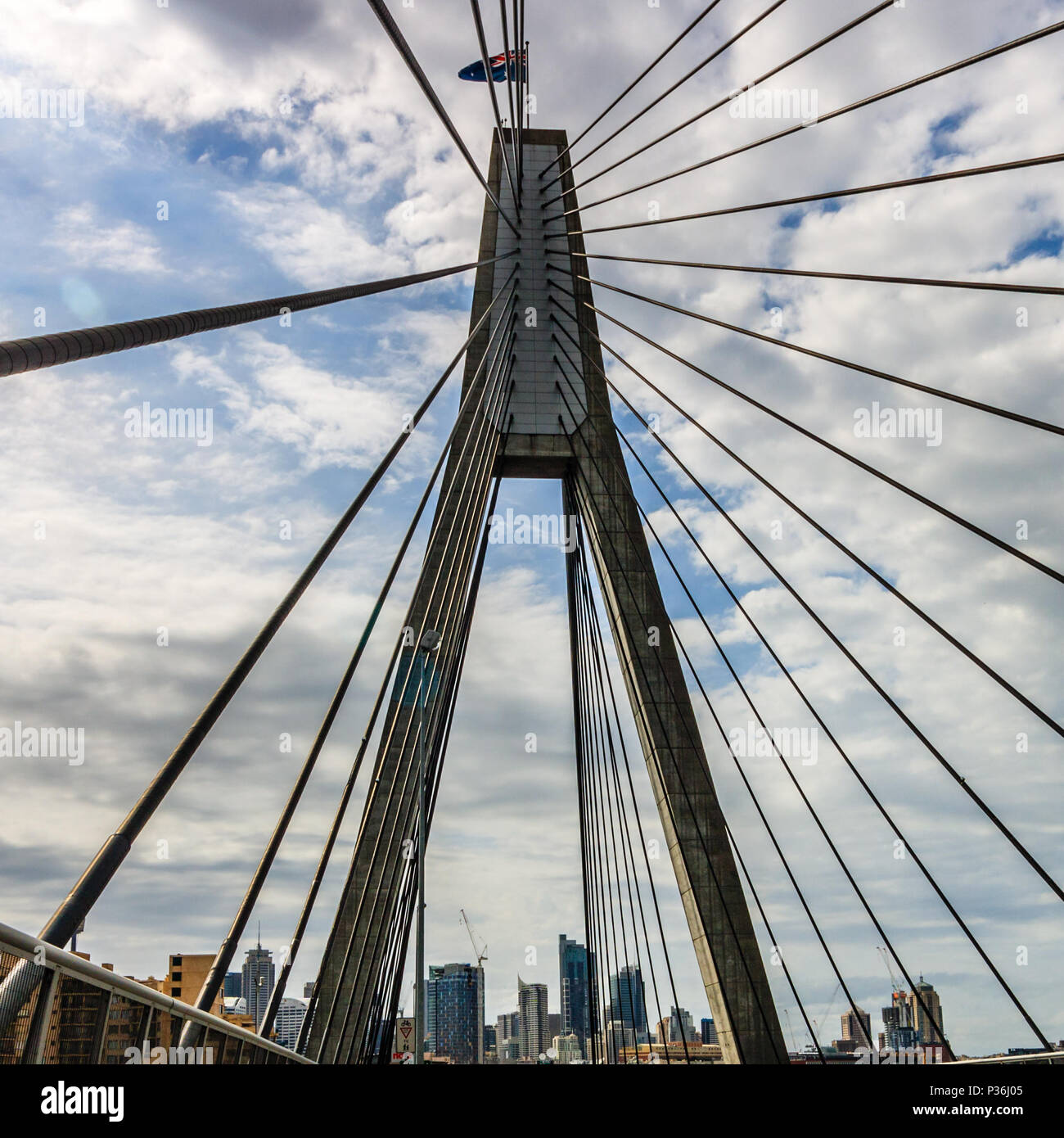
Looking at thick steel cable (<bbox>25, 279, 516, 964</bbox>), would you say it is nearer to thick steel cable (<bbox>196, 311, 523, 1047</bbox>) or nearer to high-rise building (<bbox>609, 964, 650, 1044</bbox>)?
thick steel cable (<bbox>196, 311, 523, 1047</bbox>)

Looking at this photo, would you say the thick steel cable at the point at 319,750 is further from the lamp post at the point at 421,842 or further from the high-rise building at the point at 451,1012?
the high-rise building at the point at 451,1012

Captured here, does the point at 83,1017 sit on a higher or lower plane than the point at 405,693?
lower

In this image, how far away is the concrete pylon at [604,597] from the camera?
632 inches

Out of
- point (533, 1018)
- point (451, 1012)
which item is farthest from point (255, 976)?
point (533, 1018)

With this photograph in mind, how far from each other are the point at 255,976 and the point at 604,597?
9785 centimetres

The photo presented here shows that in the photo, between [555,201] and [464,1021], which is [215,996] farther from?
[464,1021]

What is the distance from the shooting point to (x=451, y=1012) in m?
140

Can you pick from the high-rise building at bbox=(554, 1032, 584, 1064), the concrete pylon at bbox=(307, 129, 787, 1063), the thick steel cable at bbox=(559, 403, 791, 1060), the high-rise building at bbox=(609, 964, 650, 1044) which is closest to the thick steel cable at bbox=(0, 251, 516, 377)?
the concrete pylon at bbox=(307, 129, 787, 1063)

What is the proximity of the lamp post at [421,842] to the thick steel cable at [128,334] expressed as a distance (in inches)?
259

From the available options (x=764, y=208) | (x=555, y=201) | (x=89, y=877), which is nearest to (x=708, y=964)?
(x=764, y=208)

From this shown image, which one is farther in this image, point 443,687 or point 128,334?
point 443,687

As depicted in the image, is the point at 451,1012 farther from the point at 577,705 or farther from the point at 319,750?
the point at 319,750

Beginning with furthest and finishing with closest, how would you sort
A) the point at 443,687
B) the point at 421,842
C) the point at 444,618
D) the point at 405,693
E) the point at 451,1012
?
the point at 451,1012 < the point at 421,842 < the point at 443,687 < the point at 405,693 < the point at 444,618
